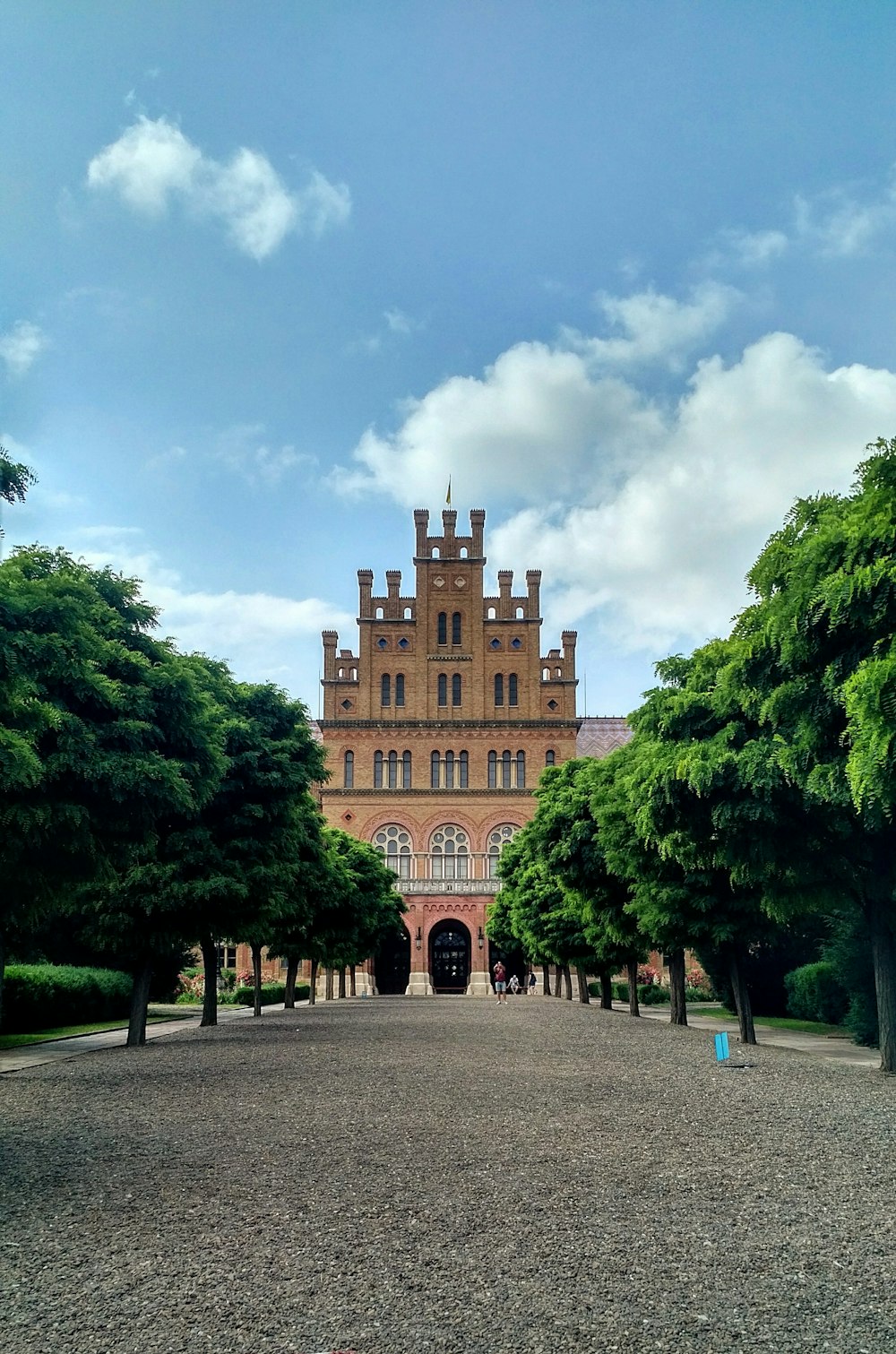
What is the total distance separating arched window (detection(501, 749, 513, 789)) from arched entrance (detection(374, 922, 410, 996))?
1239 cm

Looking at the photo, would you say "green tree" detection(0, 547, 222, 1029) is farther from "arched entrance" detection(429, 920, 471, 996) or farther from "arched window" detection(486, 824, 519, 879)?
"arched entrance" detection(429, 920, 471, 996)

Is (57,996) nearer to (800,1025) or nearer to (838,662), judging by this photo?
(800,1025)

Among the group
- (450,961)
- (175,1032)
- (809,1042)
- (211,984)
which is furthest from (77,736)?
(450,961)

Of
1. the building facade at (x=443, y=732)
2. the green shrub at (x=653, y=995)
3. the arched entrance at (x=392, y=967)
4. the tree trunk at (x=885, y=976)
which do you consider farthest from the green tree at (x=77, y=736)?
the arched entrance at (x=392, y=967)

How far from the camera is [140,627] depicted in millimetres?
17047

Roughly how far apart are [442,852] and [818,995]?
124ft

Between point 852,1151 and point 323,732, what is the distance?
5896 cm

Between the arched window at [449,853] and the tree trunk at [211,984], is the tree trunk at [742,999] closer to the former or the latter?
the tree trunk at [211,984]

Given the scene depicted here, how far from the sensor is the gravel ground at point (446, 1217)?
5.59m

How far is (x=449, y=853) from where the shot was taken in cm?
6794

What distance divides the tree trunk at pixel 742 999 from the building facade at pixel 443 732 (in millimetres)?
42274

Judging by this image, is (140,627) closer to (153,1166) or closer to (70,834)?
(70,834)

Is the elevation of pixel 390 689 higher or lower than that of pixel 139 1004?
higher

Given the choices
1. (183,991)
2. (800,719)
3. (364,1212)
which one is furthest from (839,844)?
(183,991)
